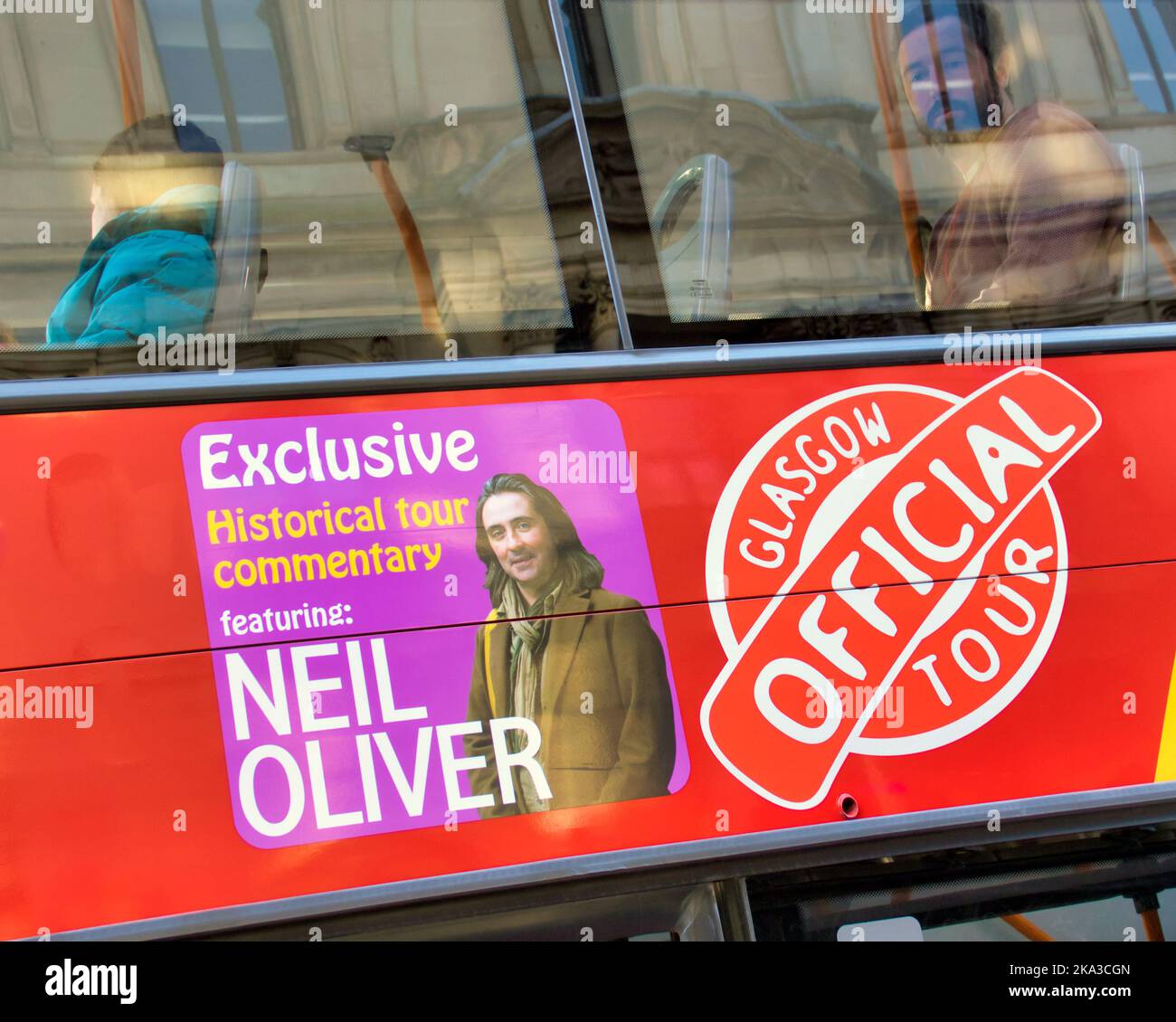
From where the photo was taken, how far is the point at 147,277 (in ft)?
6.60

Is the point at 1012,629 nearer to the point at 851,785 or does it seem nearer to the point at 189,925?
the point at 851,785

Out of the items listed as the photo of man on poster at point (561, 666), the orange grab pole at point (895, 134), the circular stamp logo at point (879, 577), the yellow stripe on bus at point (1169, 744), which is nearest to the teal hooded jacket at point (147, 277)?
the photo of man on poster at point (561, 666)

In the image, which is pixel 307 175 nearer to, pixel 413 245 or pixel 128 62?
pixel 413 245

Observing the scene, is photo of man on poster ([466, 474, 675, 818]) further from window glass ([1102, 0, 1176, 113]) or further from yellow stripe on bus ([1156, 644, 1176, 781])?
window glass ([1102, 0, 1176, 113])

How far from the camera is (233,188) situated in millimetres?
2107

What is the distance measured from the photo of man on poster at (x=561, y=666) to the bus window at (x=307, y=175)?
1.14 ft

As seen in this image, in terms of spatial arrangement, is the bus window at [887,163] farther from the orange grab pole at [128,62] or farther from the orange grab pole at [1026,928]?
the orange grab pole at [1026,928]

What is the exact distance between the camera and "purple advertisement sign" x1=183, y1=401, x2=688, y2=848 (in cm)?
185

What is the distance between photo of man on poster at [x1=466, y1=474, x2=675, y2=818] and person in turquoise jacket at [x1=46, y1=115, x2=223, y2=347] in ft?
2.13

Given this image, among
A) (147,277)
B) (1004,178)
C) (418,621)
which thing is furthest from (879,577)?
(147,277)

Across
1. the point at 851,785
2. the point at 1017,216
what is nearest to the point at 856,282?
the point at 1017,216

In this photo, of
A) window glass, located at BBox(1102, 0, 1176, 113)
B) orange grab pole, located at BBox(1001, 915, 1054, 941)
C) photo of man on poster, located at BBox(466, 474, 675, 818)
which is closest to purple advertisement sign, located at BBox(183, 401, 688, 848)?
photo of man on poster, located at BBox(466, 474, 675, 818)

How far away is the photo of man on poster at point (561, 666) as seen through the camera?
1928mm
